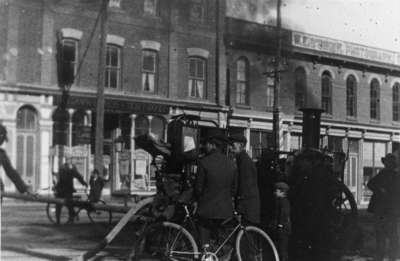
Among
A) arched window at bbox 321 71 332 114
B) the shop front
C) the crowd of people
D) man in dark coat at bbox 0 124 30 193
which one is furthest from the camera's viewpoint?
arched window at bbox 321 71 332 114

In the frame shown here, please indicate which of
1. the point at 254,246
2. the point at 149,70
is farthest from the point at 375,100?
the point at 149,70

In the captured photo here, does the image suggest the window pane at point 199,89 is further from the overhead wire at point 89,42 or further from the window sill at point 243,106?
the overhead wire at point 89,42

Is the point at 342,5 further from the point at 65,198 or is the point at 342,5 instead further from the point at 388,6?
the point at 65,198

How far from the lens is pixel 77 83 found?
18.3ft

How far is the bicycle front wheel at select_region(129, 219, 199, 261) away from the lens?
566cm

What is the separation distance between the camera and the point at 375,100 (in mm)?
8125

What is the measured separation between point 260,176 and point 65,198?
2540 millimetres

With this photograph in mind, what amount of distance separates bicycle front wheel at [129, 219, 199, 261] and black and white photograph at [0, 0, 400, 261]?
0.01 meters

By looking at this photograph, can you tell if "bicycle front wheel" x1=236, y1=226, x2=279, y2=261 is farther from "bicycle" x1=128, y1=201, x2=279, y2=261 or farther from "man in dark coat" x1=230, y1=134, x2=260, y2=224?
"man in dark coat" x1=230, y1=134, x2=260, y2=224

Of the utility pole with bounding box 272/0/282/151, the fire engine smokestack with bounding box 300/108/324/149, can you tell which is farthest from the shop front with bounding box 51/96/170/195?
the fire engine smokestack with bounding box 300/108/324/149

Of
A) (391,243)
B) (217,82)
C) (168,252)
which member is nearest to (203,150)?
(217,82)

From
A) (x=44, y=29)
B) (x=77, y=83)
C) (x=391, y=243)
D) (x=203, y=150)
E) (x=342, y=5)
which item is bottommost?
(x=391, y=243)

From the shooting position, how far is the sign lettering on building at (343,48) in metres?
7.57

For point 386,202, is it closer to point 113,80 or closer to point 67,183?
point 113,80
